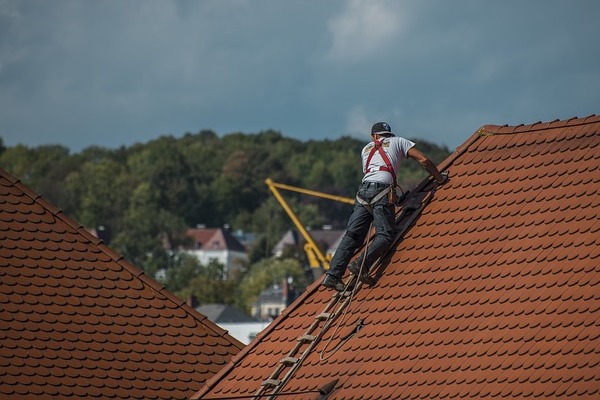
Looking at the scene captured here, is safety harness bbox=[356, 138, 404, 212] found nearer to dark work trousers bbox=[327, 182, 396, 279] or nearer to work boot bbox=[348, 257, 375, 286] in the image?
dark work trousers bbox=[327, 182, 396, 279]

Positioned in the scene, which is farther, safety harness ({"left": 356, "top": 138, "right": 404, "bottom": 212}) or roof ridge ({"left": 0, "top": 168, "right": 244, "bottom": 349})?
roof ridge ({"left": 0, "top": 168, "right": 244, "bottom": 349})

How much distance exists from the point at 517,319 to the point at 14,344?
6.28m

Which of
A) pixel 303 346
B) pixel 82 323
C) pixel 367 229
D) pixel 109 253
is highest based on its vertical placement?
pixel 367 229

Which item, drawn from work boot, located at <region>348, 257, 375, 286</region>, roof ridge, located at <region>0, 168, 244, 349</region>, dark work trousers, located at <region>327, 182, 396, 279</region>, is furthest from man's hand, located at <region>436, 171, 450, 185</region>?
roof ridge, located at <region>0, 168, 244, 349</region>

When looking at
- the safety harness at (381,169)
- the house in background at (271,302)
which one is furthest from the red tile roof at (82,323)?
the house in background at (271,302)

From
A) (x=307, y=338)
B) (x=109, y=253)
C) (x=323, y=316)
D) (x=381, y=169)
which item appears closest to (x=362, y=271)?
(x=323, y=316)

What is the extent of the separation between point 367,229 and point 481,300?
2.48 meters

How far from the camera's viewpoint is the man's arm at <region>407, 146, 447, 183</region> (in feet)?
62.6

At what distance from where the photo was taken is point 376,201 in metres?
19.1

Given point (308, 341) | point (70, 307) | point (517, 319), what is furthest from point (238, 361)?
point (517, 319)

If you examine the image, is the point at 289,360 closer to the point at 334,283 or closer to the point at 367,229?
the point at 334,283

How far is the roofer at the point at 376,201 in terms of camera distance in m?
19.0

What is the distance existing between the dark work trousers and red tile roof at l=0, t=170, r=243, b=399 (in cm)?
265

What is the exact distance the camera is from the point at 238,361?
1936 centimetres
